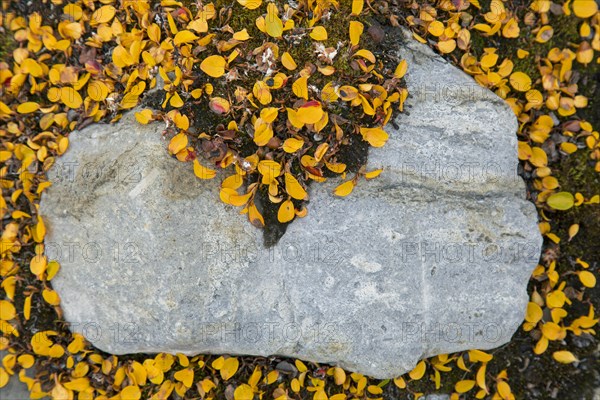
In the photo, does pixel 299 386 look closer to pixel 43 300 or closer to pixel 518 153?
pixel 43 300

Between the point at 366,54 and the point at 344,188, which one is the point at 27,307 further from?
the point at 366,54

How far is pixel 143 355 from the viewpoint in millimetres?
3020

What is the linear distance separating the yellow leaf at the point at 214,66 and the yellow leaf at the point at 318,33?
496mm

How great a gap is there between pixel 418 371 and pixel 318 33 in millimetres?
2011

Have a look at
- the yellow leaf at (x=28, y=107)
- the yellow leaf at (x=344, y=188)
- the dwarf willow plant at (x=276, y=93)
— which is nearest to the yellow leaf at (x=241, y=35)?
the dwarf willow plant at (x=276, y=93)

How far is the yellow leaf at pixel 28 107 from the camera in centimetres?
311

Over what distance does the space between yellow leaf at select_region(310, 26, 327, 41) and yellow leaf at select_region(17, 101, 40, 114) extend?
1.75 metres

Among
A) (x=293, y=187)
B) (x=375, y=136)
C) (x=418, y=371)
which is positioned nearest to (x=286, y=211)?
(x=293, y=187)

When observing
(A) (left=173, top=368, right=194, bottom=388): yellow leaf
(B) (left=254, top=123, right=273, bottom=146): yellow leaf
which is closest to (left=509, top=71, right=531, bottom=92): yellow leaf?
(B) (left=254, top=123, right=273, bottom=146): yellow leaf

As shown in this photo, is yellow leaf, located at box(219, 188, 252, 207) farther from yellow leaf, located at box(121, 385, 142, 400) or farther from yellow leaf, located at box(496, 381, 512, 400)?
yellow leaf, located at box(496, 381, 512, 400)

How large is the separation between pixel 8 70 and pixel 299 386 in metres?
2.60

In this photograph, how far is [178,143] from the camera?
2.61m

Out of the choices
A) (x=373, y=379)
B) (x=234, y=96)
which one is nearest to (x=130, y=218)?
(x=234, y=96)

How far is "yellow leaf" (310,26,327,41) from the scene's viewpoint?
272 cm
